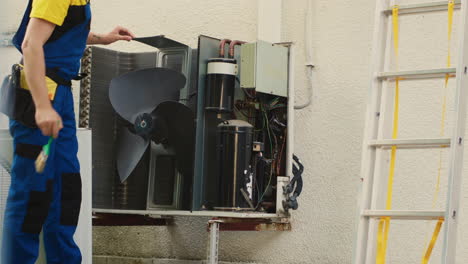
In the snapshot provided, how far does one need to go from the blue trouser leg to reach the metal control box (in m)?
1.62

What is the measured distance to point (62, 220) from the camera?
3.33 m

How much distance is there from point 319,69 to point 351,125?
435 millimetres

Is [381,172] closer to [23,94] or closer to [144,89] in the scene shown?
[23,94]

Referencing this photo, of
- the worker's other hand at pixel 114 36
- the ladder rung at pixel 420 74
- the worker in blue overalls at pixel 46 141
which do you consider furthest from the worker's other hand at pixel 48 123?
the ladder rung at pixel 420 74

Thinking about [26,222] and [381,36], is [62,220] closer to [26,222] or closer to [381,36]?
[26,222]

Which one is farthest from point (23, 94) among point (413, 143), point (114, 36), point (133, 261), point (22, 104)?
point (133, 261)

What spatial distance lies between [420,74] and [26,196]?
1.80m

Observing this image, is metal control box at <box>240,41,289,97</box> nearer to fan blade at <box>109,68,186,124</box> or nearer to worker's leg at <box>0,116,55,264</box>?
fan blade at <box>109,68,186,124</box>

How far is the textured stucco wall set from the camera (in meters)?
4.74

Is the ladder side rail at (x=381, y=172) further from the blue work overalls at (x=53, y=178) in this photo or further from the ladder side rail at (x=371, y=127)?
the blue work overalls at (x=53, y=178)

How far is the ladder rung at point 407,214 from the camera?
10.9 feet

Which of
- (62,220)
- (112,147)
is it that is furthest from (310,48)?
(62,220)

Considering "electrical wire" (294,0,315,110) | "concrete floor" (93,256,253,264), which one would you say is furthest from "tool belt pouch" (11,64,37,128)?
"concrete floor" (93,256,253,264)

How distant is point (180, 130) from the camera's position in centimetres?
481
